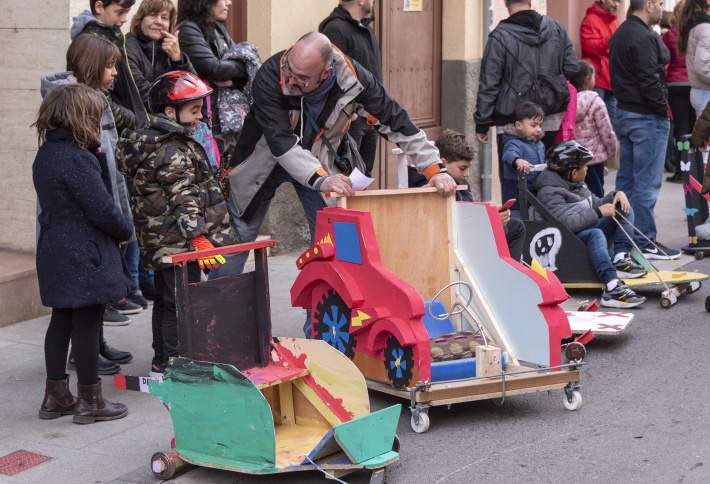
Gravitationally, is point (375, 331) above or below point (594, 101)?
below

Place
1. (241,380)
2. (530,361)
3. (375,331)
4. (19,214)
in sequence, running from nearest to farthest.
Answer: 1. (241,380)
2. (375,331)
3. (530,361)
4. (19,214)

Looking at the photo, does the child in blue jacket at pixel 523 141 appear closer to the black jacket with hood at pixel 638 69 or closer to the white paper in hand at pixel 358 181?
the black jacket with hood at pixel 638 69

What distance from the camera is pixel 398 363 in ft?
15.0

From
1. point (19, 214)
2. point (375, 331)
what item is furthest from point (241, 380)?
point (19, 214)

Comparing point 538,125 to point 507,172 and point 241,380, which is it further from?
point 241,380

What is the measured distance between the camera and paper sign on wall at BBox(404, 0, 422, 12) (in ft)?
32.3

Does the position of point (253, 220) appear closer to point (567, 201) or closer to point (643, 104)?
point (567, 201)

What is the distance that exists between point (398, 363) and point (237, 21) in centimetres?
449

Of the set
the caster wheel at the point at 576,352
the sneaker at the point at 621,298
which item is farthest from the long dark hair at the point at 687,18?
the caster wheel at the point at 576,352

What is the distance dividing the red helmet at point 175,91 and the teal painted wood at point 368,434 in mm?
2046

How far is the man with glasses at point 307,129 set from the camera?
16.4 ft

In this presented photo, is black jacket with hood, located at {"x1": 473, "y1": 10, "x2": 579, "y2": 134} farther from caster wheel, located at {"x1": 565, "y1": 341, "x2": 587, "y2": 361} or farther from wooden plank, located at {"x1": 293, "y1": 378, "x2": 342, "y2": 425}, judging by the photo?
wooden plank, located at {"x1": 293, "y1": 378, "x2": 342, "y2": 425}

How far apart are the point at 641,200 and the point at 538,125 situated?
1637 millimetres

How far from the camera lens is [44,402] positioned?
4.74 metres
